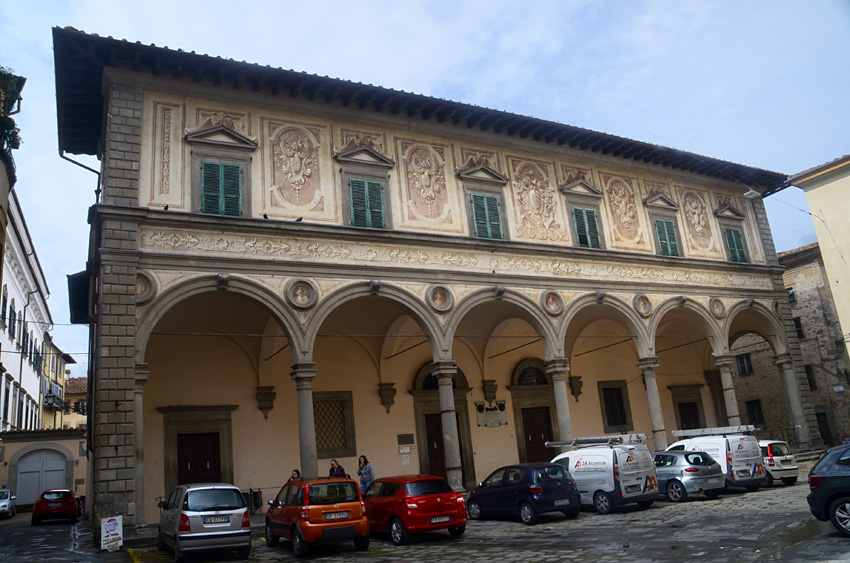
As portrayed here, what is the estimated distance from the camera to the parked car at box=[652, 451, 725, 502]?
14812mm

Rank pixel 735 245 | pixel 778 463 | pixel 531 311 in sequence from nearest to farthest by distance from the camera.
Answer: pixel 778 463, pixel 531 311, pixel 735 245

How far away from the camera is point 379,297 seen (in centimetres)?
1596

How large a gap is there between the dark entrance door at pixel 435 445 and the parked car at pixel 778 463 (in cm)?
867

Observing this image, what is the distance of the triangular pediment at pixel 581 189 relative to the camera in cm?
1984

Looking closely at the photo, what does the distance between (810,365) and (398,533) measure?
84.6ft

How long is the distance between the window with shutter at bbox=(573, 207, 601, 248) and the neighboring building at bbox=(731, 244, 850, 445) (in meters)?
14.0

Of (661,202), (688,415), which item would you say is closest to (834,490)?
(661,202)

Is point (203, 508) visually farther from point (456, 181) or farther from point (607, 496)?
point (456, 181)

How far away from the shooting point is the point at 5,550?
43.6 feet

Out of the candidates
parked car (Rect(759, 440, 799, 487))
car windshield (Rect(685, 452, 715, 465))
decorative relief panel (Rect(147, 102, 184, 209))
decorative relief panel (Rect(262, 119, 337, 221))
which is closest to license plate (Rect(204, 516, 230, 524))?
decorative relief panel (Rect(147, 102, 184, 209))

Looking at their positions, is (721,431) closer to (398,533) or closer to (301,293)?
(398,533)

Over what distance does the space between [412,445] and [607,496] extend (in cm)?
698

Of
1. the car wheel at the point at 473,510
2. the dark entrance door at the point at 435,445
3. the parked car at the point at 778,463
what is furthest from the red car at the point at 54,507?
the parked car at the point at 778,463

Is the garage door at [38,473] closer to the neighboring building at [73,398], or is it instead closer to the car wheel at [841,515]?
the neighboring building at [73,398]
